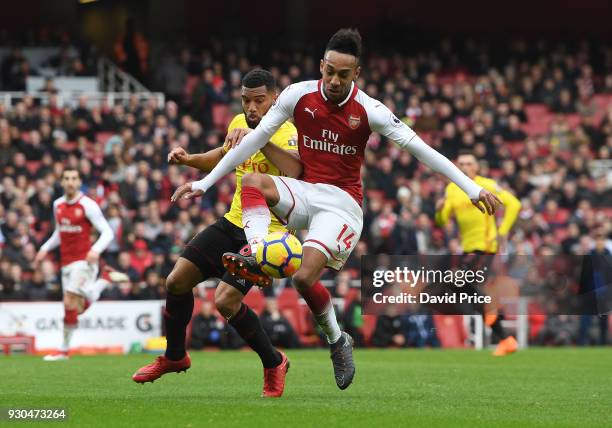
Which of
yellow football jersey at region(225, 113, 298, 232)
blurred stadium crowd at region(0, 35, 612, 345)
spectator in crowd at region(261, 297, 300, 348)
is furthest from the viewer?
blurred stadium crowd at region(0, 35, 612, 345)

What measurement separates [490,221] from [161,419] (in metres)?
9.54

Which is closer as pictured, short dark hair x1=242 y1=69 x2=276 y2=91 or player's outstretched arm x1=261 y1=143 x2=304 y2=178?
player's outstretched arm x1=261 y1=143 x2=304 y2=178

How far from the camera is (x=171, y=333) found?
980 cm

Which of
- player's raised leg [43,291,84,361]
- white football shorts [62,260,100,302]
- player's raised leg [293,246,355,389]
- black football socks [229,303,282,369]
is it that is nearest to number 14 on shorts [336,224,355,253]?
player's raised leg [293,246,355,389]

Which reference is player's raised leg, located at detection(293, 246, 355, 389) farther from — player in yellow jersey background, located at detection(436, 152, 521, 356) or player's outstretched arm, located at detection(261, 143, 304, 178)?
player in yellow jersey background, located at detection(436, 152, 521, 356)

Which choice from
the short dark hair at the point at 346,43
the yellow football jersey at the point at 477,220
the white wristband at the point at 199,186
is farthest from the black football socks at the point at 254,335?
the yellow football jersey at the point at 477,220

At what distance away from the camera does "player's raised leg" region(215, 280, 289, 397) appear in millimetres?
9656

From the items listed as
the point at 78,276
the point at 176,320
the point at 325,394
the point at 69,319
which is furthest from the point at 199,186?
the point at 69,319

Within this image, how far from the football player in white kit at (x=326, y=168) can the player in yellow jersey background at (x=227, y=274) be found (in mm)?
492

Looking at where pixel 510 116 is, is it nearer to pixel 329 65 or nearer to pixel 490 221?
pixel 490 221

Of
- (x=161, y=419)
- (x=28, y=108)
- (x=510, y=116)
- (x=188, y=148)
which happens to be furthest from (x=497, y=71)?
(x=161, y=419)

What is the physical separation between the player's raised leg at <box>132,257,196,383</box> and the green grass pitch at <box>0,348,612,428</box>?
176 mm

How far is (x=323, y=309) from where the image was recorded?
9.26 meters

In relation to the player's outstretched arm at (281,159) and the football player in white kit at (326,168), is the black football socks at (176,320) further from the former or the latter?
the player's outstretched arm at (281,159)
